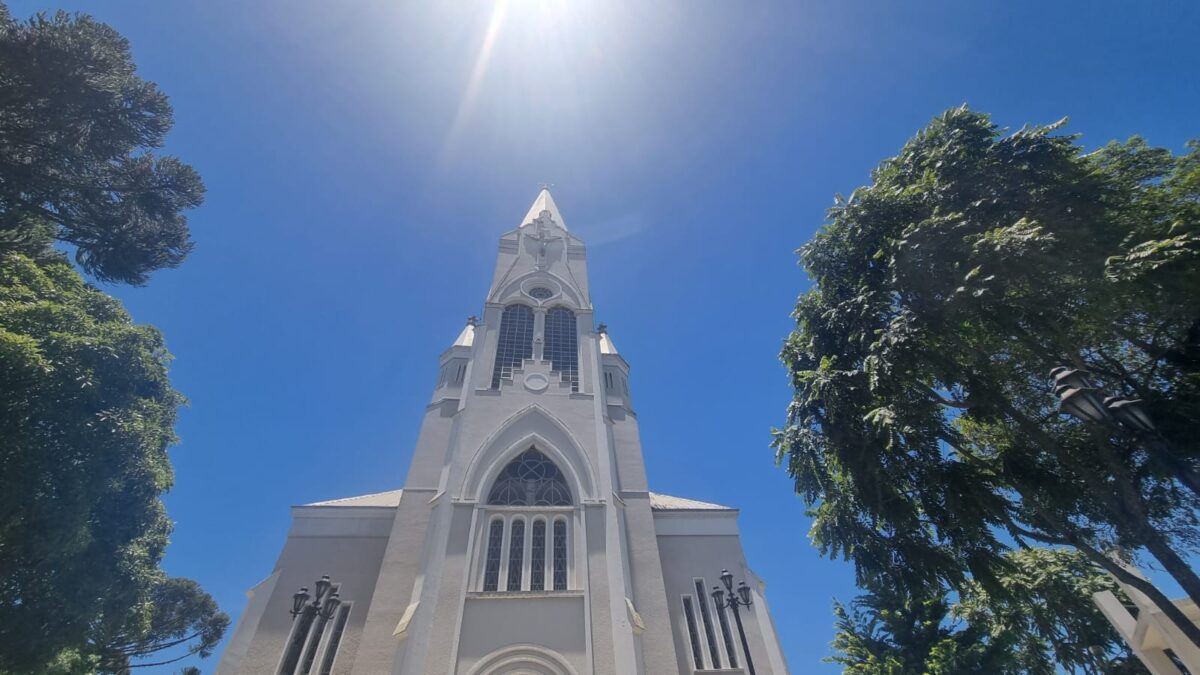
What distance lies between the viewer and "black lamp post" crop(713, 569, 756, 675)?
13.1m

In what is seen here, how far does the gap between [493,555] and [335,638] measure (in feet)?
15.0

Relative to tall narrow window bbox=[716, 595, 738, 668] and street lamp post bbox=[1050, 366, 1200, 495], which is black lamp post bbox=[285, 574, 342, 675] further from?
street lamp post bbox=[1050, 366, 1200, 495]

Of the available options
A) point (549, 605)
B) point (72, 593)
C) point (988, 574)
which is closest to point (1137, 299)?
point (988, 574)

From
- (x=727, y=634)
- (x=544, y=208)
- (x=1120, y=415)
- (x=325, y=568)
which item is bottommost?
(x=1120, y=415)

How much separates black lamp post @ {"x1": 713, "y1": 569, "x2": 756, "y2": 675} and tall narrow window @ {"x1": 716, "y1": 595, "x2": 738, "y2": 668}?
0.60ft

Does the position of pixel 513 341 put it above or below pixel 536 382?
above

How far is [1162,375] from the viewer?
8.75 meters

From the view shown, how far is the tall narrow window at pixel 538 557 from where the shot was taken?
14.2m

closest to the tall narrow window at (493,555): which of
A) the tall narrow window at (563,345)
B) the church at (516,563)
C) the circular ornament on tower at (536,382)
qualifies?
the church at (516,563)

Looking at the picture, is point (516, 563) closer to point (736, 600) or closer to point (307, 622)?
point (307, 622)

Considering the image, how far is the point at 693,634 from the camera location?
14.5m

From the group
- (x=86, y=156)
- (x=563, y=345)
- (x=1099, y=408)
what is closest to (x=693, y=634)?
(x=563, y=345)

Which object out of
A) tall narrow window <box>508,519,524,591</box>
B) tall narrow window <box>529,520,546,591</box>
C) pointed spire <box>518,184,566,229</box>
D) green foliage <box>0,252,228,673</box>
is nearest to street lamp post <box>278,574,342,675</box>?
green foliage <box>0,252,228,673</box>

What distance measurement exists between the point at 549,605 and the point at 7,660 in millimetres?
11276
